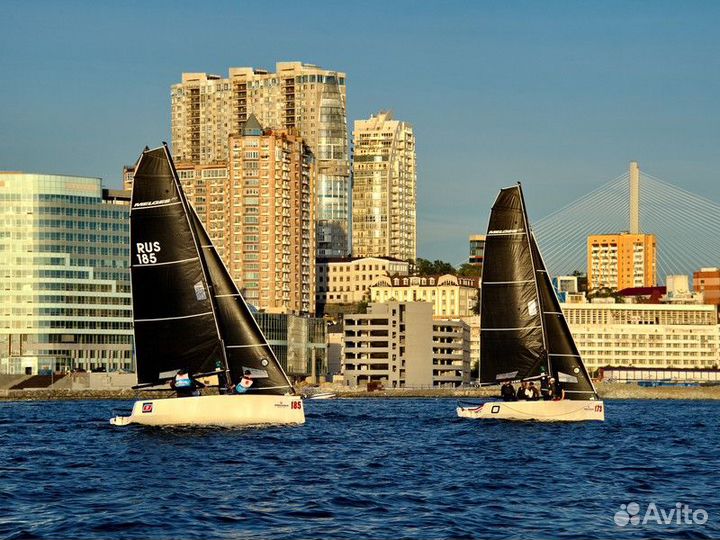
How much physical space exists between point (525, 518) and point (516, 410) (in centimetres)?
3487

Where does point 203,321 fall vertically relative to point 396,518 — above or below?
above

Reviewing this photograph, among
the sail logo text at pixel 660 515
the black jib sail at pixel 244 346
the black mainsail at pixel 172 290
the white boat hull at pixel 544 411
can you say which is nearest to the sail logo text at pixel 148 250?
the black mainsail at pixel 172 290

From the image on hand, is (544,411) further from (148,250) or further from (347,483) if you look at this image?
(347,483)

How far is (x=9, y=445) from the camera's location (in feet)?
195

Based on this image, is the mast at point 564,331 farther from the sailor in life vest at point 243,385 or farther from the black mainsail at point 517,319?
the sailor in life vest at point 243,385

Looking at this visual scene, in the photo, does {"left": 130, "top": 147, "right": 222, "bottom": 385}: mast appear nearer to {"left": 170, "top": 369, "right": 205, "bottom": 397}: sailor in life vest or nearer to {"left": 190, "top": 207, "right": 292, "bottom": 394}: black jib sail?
{"left": 170, "top": 369, "right": 205, "bottom": 397}: sailor in life vest

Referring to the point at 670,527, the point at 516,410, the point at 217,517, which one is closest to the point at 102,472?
the point at 217,517

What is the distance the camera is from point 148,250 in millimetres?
61469

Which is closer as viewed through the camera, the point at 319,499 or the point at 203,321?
the point at 319,499

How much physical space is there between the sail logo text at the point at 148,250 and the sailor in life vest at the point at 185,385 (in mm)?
4958

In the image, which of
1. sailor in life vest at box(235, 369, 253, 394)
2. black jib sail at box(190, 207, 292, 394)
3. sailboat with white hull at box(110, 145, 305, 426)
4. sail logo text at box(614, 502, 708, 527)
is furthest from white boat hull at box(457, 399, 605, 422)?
sail logo text at box(614, 502, 708, 527)

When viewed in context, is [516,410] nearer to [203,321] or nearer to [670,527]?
[203,321]

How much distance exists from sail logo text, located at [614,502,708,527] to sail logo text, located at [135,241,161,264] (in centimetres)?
2874

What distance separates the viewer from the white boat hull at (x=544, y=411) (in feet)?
230
